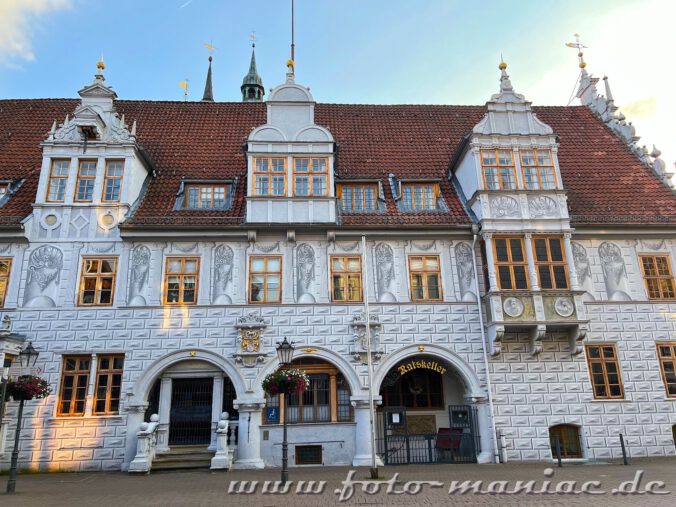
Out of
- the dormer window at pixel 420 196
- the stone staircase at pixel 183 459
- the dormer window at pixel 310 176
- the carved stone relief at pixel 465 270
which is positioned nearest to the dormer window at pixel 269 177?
the dormer window at pixel 310 176

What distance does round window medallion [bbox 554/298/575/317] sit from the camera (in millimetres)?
17328

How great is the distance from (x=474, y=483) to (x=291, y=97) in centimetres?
1532

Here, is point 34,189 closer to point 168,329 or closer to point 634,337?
point 168,329

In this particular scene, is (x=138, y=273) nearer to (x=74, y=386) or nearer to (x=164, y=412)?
(x=74, y=386)

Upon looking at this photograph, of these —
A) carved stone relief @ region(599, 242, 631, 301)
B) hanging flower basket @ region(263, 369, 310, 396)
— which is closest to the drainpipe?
carved stone relief @ region(599, 242, 631, 301)

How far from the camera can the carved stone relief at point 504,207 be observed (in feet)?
60.4

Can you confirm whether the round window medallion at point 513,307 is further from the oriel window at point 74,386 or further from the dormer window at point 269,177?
the oriel window at point 74,386

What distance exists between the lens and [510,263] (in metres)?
17.9

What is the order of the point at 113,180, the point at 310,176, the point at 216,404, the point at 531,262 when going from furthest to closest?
1. the point at 310,176
2. the point at 113,180
3. the point at 531,262
4. the point at 216,404

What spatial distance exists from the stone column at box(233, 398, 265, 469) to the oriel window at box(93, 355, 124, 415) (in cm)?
393

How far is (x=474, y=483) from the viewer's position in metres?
12.8

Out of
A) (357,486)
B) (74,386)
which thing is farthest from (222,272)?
(357,486)

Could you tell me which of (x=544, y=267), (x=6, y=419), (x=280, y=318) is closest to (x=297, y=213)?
(x=280, y=318)

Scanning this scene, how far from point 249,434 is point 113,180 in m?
10.4
